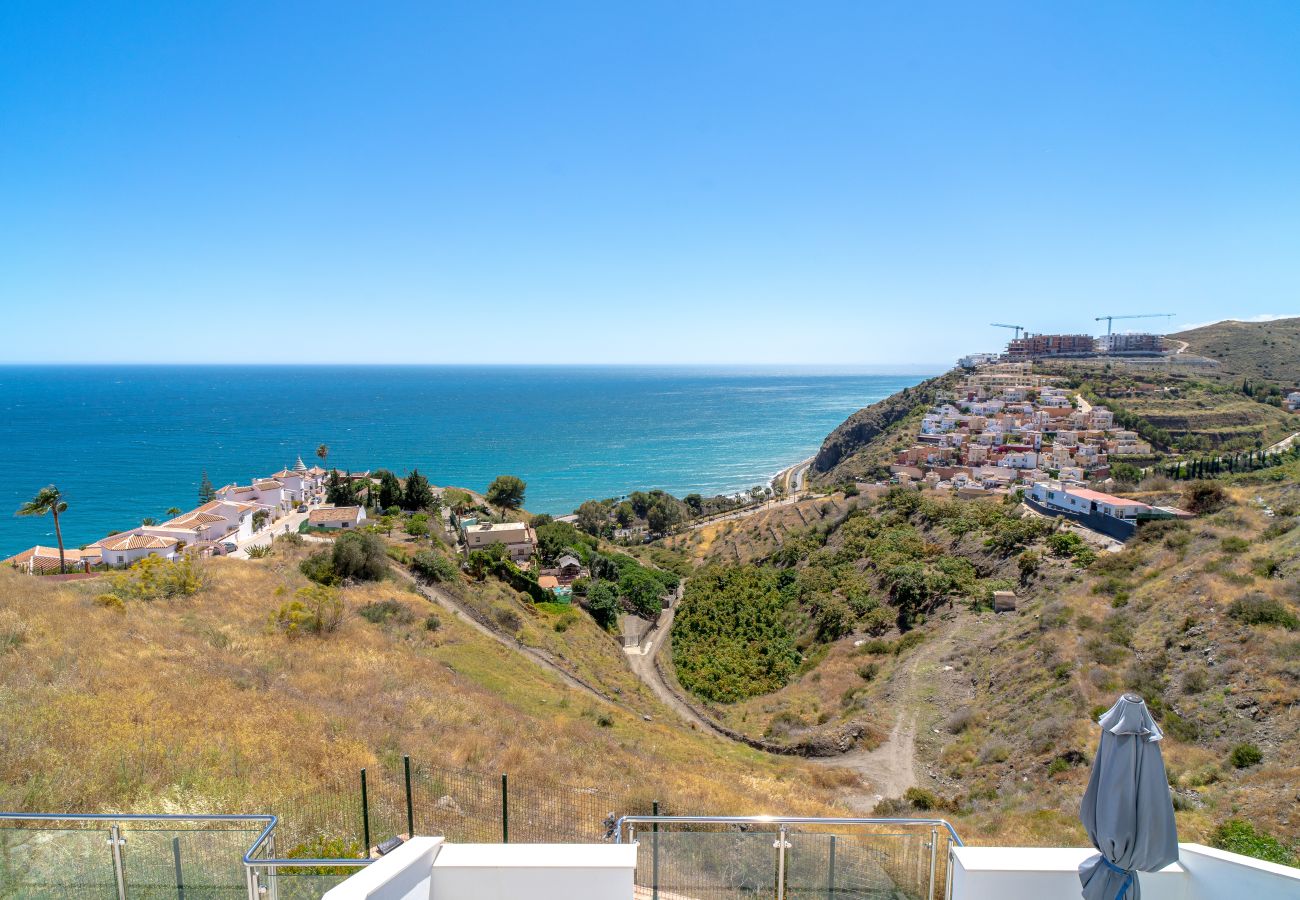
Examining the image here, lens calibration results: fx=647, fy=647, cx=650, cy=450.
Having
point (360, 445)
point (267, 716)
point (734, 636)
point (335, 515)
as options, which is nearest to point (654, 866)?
point (267, 716)

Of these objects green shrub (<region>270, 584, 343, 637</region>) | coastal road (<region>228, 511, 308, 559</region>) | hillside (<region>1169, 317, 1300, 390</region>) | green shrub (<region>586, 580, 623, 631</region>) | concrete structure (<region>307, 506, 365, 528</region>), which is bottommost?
green shrub (<region>586, 580, 623, 631</region>)

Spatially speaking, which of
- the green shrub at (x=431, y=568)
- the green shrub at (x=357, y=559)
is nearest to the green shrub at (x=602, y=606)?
the green shrub at (x=431, y=568)

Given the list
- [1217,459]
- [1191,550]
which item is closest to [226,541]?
[1191,550]

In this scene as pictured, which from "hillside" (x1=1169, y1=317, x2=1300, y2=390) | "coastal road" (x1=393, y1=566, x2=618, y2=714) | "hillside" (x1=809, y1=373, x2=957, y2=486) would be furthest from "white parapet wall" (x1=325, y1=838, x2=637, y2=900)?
"hillside" (x1=1169, y1=317, x2=1300, y2=390)

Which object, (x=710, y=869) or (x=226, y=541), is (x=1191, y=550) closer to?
(x=710, y=869)

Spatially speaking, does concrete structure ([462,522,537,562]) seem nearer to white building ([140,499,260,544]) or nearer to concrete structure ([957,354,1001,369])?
white building ([140,499,260,544])
